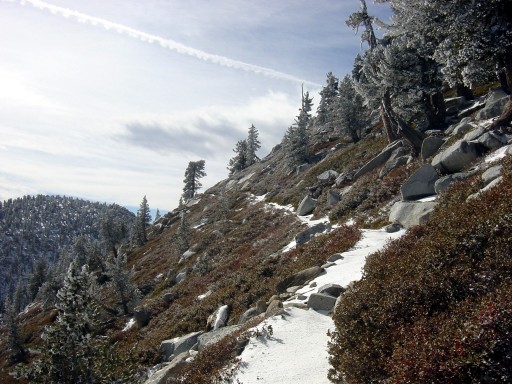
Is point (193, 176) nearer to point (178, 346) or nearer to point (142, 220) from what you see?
point (142, 220)

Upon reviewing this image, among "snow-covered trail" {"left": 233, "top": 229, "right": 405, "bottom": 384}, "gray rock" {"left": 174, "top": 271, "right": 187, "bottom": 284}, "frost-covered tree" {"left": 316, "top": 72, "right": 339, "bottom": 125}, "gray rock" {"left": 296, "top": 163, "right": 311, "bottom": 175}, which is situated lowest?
"gray rock" {"left": 174, "top": 271, "right": 187, "bottom": 284}

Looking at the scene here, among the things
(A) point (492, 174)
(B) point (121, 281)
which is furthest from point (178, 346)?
(B) point (121, 281)

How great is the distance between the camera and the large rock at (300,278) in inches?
599

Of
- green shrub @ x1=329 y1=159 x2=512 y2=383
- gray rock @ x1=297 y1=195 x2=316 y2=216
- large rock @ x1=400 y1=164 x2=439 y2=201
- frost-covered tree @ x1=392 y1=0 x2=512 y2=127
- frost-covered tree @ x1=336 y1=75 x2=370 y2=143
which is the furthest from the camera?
frost-covered tree @ x1=336 y1=75 x2=370 y2=143

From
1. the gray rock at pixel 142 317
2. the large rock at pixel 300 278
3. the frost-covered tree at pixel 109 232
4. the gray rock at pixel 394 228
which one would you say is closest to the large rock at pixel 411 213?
the gray rock at pixel 394 228

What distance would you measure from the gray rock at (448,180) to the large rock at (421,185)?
112 cm

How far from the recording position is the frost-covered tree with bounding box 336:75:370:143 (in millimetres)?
51969

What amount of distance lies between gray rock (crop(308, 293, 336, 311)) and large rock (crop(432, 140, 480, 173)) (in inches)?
437

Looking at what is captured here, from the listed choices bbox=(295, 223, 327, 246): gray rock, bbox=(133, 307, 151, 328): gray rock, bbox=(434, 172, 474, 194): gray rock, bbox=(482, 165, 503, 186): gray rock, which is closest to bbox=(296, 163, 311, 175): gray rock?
bbox=(133, 307, 151, 328): gray rock

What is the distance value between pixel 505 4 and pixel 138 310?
3175 centimetres

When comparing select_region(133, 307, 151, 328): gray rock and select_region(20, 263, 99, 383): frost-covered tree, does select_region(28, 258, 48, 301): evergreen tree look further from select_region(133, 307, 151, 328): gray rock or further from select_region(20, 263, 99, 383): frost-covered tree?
select_region(20, 263, 99, 383): frost-covered tree

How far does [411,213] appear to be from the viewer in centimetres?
1672

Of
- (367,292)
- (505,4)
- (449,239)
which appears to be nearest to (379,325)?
(367,292)

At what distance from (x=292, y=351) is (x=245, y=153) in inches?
3915
